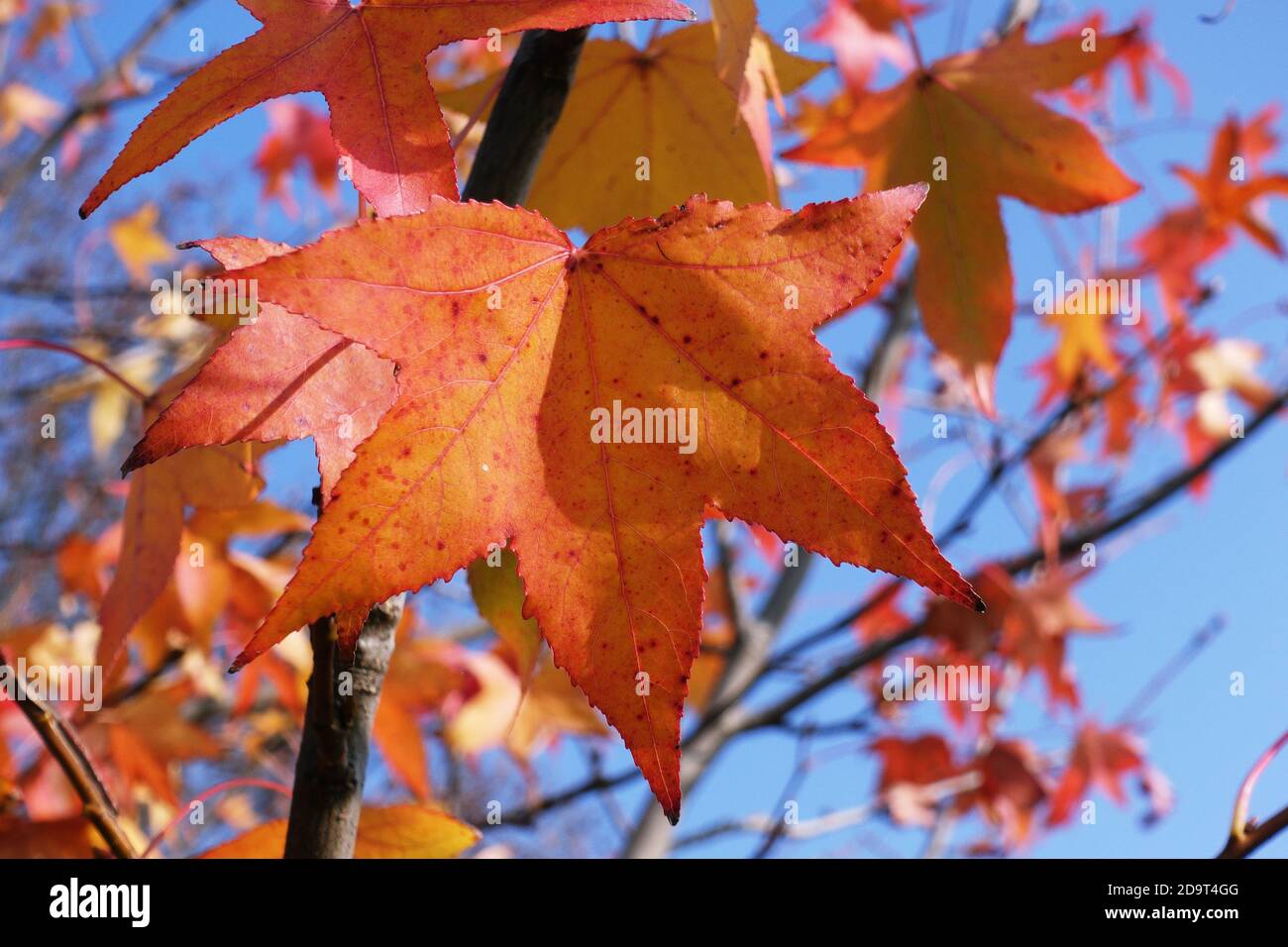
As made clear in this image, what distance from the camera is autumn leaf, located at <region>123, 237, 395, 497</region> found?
22.8 inches

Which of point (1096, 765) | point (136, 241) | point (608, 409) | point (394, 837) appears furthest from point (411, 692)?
point (136, 241)

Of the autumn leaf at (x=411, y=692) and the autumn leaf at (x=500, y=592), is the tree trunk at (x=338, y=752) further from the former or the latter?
the autumn leaf at (x=411, y=692)

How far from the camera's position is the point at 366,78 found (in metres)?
0.64

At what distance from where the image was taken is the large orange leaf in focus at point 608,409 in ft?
1.79

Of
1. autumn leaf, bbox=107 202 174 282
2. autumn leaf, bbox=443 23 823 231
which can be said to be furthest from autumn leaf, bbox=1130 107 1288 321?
autumn leaf, bbox=107 202 174 282

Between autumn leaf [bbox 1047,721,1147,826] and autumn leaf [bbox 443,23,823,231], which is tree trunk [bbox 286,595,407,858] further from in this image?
autumn leaf [bbox 1047,721,1147,826]

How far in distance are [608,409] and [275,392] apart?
203 mm

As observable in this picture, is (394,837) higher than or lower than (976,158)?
lower

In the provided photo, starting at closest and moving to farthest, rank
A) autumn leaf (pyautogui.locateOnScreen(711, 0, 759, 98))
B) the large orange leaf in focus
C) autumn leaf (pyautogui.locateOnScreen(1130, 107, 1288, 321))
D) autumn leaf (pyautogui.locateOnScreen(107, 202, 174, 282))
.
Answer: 1. the large orange leaf in focus
2. autumn leaf (pyautogui.locateOnScreen(711, 0, 759, 98))
3. autumn leaf (pyautogui.locateOnScreen(1130, 107, 1288, 321))
4. autumn leaf (pyautogui.locateOnScreen(107, 202, 174, 282))

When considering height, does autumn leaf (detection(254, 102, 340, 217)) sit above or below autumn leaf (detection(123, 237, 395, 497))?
above

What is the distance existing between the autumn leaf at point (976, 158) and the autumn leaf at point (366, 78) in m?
0.45

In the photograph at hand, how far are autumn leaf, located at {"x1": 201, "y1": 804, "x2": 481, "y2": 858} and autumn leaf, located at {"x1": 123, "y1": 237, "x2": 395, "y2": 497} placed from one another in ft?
1.29

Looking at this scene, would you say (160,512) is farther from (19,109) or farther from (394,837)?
(19,109)

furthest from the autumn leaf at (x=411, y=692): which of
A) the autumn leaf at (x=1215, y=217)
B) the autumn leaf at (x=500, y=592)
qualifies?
the autumn leaf at (x=1215, y=217)
